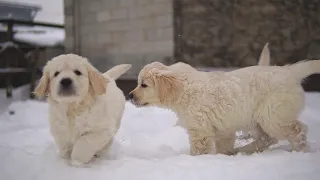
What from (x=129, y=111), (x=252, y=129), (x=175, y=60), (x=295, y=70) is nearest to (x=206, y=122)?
(x=252, y=129)

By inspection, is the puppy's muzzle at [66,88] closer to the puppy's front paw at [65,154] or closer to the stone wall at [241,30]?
the puppy's front paw at [65,154]

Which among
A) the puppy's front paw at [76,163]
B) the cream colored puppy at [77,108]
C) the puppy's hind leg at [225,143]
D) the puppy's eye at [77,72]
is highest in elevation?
the puppy's eye at [77,72]

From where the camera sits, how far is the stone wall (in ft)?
10.6

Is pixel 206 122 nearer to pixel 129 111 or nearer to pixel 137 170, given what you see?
pixel 137 170

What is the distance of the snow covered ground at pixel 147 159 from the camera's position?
113 centimetres

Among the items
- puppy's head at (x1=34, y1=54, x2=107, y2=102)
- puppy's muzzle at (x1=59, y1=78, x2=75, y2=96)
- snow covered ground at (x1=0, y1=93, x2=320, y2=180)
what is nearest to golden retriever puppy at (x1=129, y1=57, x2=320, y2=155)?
snow covered ground at (x1=0, y1=93, x2=320, y2=180)

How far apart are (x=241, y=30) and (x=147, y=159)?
238 centimetres

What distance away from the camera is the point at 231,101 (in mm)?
1730

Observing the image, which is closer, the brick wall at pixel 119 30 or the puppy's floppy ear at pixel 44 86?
the puppy's floppy ear at pixel 44 86

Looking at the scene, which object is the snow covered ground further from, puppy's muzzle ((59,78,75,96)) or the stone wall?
the stone wall

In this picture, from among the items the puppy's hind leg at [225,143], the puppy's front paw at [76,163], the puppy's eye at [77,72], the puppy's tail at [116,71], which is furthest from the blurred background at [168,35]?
the puppy's front paw at [76,163]

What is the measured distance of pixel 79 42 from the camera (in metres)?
4.45

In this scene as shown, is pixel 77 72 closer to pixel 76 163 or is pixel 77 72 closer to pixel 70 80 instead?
pixel 70 80

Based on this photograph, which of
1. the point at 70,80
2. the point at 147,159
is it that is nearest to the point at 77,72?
the point at 70,80
